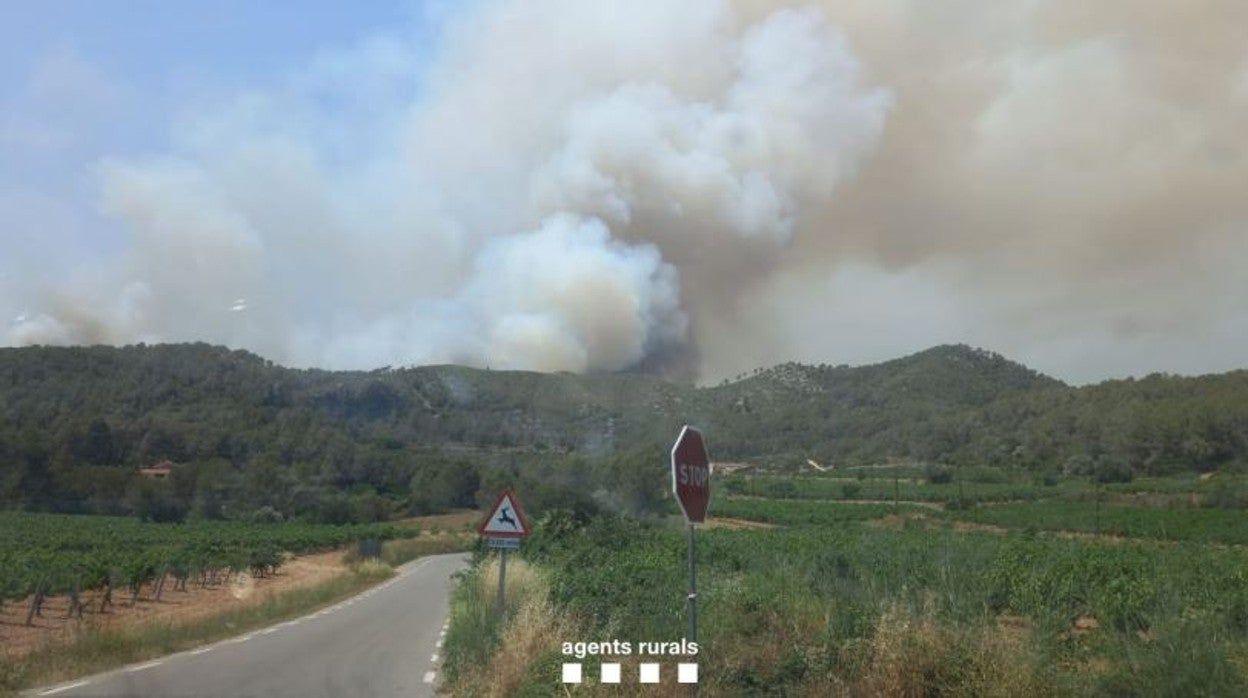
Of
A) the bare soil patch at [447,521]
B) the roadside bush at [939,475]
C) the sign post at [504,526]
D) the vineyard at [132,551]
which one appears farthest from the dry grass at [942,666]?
the roadside bush at [939,475]

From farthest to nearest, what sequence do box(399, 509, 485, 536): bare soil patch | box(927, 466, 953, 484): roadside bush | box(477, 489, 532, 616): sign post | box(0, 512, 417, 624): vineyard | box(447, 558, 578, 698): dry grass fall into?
box(927, 466, 953, 484): roadside bush, box(399, 509, 485, 536): bare soil patch, box(0, 512, 417, 624): vineyard, box(477, 489, 532, 616): sign post, box(447, 558, 578, 698): dry grass

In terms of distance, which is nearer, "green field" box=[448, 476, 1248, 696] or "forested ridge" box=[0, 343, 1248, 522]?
"green field" box=[448, 476, 1248, 696]

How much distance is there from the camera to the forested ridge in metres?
59.2

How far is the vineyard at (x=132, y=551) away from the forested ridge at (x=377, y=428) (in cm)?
287

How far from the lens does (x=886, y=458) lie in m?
86.4

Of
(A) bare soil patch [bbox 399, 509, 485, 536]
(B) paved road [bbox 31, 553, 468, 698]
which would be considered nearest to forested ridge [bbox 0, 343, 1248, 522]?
(A) bare soil patch [bbox 399, 509, 485, 536]

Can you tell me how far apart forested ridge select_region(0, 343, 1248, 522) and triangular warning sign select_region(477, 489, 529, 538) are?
1268 inches

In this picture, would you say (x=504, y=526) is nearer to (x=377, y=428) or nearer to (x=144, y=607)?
(x=144, y=607)

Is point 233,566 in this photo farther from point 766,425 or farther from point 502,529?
point 502,529

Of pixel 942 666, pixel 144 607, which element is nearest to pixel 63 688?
pixel 942 666

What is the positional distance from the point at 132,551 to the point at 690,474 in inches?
1792

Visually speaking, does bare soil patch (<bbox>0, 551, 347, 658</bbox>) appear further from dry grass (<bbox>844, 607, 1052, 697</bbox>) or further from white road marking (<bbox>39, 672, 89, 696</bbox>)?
dry grass (<bbox>844, 607, 1052, 697</bbox>)

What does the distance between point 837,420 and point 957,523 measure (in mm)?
12505

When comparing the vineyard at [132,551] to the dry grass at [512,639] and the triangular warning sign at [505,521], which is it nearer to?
the dry grass at [512,639]
